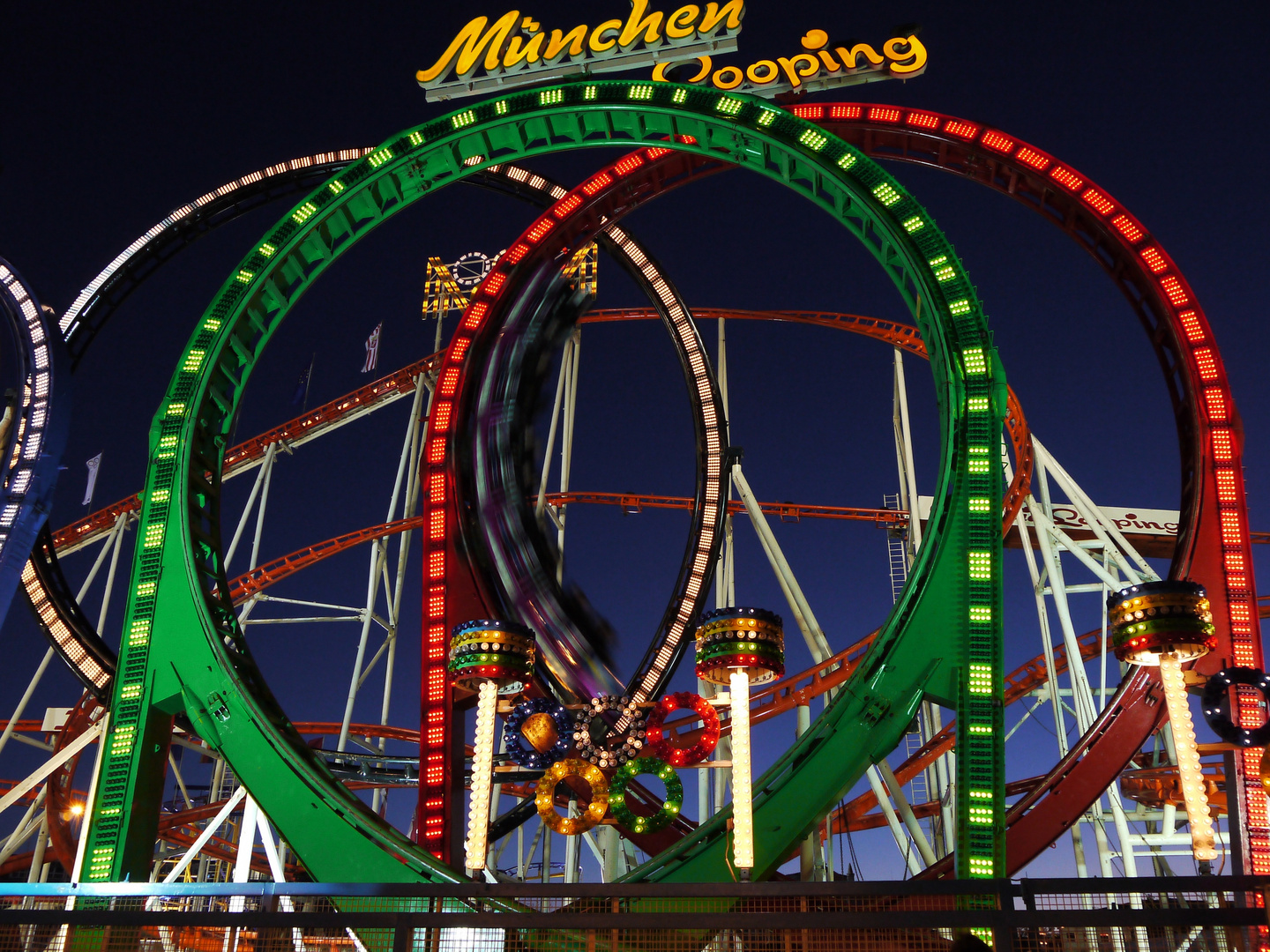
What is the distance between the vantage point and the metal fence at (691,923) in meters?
3.88

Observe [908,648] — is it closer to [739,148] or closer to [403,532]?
[739,148]

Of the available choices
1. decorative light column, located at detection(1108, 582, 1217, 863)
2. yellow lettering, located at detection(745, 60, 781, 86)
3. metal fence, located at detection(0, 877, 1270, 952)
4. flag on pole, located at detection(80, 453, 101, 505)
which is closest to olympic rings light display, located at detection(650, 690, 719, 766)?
metal fence, located at detection(0, 877, 1270, 952)

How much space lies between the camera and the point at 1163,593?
268 inches

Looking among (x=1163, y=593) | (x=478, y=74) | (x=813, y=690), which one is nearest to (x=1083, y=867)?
(x=813, y=690)

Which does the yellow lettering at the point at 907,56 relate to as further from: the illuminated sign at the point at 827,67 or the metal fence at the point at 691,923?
the metal fence at the point at 691,923

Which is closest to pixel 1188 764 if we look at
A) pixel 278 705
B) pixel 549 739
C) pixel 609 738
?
pixel 609 738

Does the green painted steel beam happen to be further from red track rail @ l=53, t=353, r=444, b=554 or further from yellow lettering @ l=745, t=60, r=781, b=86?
red track rail @ l=53, t=353, r=444, b=554

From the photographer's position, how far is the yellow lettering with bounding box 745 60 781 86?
12.2m

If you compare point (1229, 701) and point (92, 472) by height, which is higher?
point (92, 472)

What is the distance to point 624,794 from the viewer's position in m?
7.58

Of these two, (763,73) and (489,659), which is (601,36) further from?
(489,659)

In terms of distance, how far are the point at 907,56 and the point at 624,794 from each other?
9166 millimetres

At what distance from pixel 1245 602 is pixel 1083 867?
22.4 ft

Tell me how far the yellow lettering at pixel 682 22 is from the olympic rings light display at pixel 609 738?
26.8 ft
